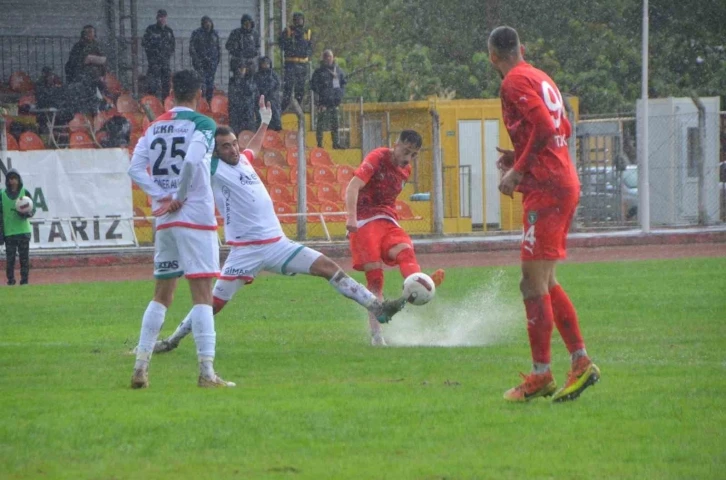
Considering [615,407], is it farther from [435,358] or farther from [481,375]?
[435,358]

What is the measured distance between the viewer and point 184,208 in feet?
28.2

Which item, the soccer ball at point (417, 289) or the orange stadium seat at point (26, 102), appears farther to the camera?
the orange stadium seat at point (26, 102)

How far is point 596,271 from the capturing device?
1959 centimetres

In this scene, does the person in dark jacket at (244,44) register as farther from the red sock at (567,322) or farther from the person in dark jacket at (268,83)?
the red sock at (567,322)

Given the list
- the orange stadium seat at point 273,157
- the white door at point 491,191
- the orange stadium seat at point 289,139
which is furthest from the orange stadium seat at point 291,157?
the white door at point 491,191

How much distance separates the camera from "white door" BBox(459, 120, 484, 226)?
29.7 m

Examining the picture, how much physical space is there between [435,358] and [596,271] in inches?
389

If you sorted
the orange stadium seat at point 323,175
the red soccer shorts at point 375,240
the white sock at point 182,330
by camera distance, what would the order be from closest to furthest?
the white sock at point 182,330 < the red soccer shorts at point 375,240 < the orange stadium seat at point 323,175

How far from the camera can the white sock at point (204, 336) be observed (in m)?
8.64

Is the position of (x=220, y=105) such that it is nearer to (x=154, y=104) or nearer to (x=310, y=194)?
(x=154, y=104)

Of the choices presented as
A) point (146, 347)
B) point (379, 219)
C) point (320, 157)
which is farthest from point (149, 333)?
point (320, 157)

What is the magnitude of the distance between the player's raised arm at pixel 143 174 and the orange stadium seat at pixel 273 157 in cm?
2100

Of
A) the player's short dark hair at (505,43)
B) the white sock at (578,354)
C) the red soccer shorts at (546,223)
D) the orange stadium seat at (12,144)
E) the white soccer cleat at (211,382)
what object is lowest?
the white soccer cleat at (211,382)

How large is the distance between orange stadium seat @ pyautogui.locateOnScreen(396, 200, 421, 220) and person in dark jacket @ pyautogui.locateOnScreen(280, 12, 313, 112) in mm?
3493
